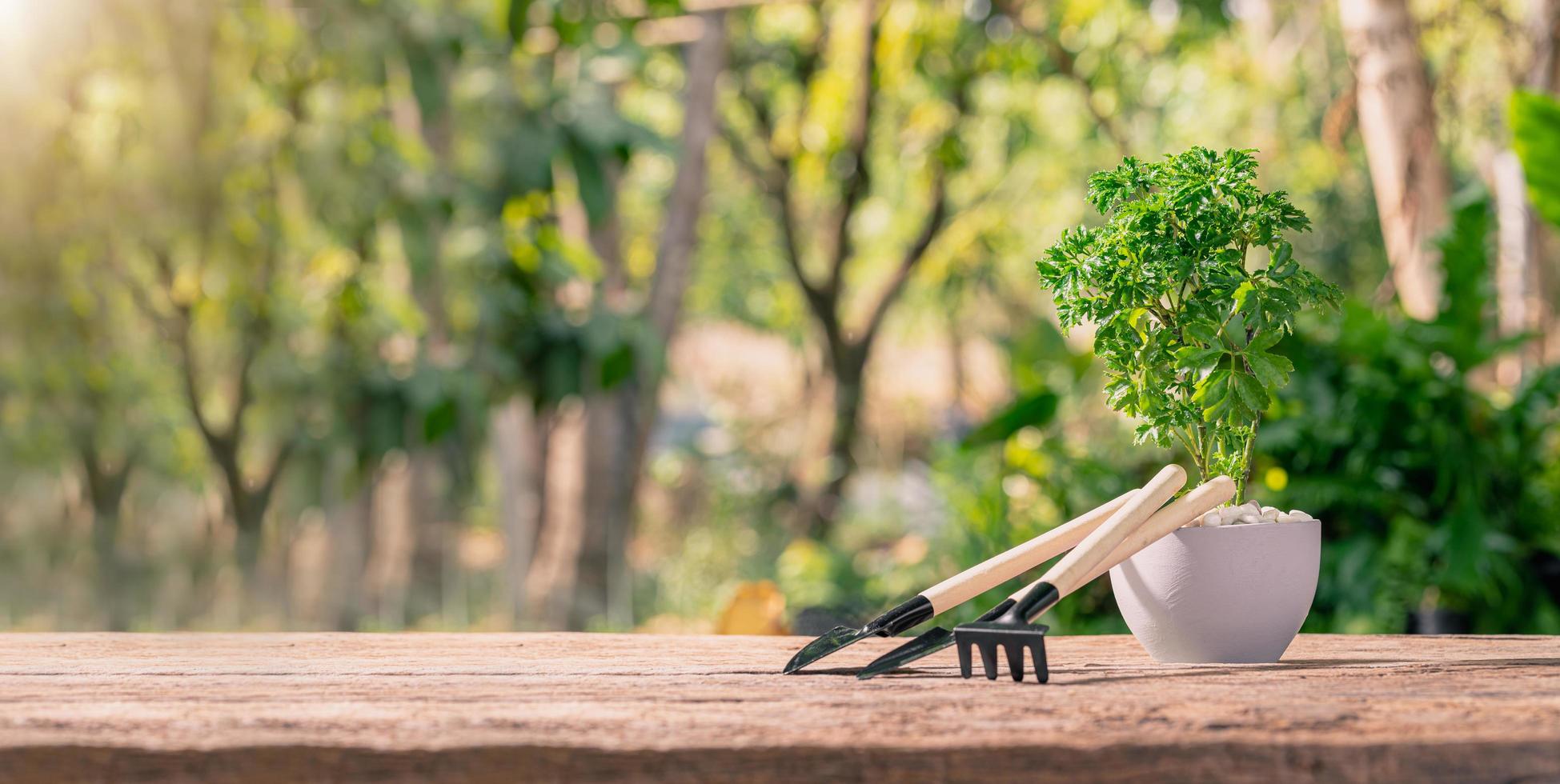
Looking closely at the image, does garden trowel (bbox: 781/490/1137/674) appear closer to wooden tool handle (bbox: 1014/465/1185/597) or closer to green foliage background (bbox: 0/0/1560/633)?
wooden tool handle (bbox: 1014/465/1185/597)

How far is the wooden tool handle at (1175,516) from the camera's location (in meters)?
0.80

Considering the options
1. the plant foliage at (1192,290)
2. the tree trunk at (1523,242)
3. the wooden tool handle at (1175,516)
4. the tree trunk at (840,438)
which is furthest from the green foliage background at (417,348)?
the tree trunk at (840,438)

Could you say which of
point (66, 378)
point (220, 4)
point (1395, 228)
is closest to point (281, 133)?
point (220, 4)

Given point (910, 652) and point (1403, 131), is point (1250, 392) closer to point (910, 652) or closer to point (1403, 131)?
point (910, 652)

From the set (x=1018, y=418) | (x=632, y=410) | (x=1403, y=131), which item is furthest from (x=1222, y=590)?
(x=632, y=410)

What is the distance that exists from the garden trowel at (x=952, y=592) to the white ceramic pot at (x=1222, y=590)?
5cm

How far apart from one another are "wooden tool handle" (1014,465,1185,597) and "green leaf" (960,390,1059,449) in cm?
192

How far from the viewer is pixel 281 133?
9.64ft

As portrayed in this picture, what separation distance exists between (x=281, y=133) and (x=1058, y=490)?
1.87 m

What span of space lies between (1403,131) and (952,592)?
7.46 ft

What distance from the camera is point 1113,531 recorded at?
31.2 inches

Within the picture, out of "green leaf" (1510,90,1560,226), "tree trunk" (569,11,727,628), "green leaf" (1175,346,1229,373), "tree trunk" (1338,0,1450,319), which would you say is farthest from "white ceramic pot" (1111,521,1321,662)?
"tree trunk" (569,11,727,628)

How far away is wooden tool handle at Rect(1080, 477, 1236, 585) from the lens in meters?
0.80

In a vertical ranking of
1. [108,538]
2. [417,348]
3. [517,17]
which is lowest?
[108,538]
